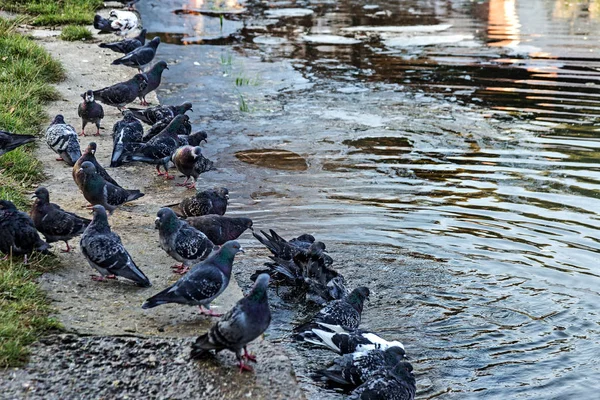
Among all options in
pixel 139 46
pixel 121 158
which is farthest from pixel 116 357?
pixel 139 46

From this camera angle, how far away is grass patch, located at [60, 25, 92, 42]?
15.1 meters

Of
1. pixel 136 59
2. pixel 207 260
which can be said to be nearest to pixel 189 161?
pixel 207 260

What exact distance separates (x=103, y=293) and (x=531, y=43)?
14174 millimetres

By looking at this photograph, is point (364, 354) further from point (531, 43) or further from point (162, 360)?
point (531, 43)

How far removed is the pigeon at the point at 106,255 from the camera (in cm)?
612

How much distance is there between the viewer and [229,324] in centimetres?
512

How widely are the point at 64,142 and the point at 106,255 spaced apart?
10.2 feet

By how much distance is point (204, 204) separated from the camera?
318 inches

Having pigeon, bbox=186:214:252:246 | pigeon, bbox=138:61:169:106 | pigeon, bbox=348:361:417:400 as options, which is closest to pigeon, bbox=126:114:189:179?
pigeon, bbox=186:214:252:246

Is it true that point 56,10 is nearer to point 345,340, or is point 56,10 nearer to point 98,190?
point 98,190

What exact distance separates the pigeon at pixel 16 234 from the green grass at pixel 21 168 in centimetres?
10

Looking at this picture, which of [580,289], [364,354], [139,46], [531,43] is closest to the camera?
[364,354]

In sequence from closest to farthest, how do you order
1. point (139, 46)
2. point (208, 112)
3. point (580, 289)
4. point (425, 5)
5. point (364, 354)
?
1. point (364, 354)
2. point (580, 289)
3. point (208, 112)
4. point (139, 46)
5. point (425, 5)

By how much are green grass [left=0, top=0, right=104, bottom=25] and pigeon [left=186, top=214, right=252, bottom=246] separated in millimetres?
10021
